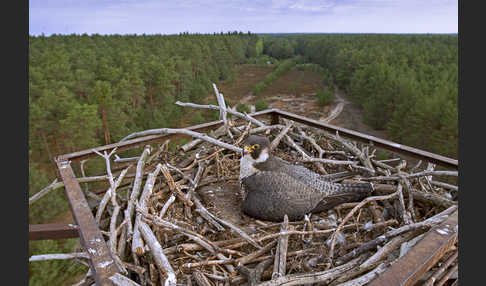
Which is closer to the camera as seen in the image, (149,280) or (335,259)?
(149,280)

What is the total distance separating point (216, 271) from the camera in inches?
87.4

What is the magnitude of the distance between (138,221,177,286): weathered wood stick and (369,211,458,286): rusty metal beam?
1.14 metres

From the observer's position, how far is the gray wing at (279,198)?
9.77 ft

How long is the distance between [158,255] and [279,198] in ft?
4.49

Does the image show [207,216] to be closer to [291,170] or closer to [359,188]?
[291,170]

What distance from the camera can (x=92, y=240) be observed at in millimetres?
1892

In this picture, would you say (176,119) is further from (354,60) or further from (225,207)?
(354,60)

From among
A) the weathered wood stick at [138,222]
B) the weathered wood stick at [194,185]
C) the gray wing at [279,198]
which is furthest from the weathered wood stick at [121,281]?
the gray wing at [279,198]

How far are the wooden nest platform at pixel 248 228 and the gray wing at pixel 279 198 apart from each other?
123 millimetres

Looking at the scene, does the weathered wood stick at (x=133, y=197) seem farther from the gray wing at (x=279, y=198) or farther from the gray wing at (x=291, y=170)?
the gray wing at (x=291, y=170)

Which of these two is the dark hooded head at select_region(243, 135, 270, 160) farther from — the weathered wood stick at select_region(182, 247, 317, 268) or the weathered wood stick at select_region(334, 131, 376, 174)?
the weathered wood stick at select_region(334, 131, 376, 174)

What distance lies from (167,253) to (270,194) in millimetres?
1171

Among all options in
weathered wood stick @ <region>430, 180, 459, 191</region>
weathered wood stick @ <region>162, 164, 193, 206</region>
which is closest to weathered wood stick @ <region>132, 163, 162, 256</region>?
weathered wood stick @ <region>162, 164, 193, 206</region>

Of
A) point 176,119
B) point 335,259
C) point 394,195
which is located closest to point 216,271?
point 335,259
